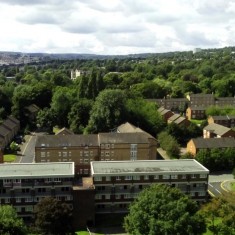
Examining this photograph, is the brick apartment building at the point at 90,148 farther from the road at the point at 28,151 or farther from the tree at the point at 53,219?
the tree at the point at 53,219

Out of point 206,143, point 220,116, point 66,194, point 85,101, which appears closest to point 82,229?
point 66,194

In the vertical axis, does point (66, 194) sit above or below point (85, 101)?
below

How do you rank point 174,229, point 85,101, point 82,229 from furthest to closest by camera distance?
point 85,101, point 82,229, point 174,229

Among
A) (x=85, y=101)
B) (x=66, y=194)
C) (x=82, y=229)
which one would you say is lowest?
(x=82, y=229)

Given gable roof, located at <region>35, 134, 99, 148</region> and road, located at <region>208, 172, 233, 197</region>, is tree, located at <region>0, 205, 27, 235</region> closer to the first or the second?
gable roof, located at <region>35, 134, 99, 148</region>

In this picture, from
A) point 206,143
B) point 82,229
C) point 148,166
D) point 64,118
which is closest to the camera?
point 82,229

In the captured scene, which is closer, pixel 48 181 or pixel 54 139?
pixel 48 181

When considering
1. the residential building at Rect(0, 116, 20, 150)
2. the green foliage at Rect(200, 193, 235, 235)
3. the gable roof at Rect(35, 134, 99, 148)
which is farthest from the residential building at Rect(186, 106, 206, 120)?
the green foliage at Rect(200, 193, 235, 235)

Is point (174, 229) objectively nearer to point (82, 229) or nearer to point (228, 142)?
point (82, 229)
